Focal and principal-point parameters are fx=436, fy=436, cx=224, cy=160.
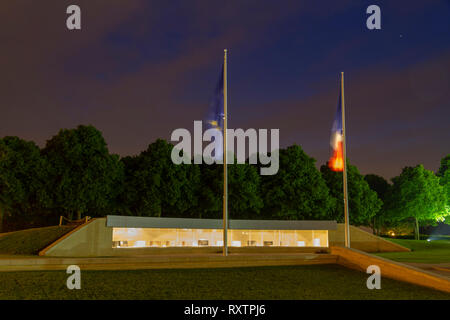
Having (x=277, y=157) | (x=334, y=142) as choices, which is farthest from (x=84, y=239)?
(x=277, y=157)

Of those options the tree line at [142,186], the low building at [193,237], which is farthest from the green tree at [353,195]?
the low building at [193,237]

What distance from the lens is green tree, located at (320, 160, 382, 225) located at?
56.1 meters

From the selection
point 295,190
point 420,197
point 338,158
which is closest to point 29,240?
point 338,158

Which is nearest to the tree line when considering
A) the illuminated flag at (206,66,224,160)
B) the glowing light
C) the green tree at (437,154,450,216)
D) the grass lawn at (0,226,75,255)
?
the grass lawn at (0,226,75,255)

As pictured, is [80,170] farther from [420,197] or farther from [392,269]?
[420,197]

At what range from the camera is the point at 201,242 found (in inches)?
1499

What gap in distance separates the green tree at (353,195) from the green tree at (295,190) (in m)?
4.41

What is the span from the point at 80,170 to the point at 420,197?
4646cm

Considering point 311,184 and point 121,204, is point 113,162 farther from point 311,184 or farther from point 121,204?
point 311,184

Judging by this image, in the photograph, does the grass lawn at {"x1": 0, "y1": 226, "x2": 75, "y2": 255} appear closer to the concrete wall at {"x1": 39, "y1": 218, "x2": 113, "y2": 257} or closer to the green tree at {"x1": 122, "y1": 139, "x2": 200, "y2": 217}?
the concrete wall at {"x1": 39, "y1": 218, "x2": 113, "y2": 257}

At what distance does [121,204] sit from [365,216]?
108ft

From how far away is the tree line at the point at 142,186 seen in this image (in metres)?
41.0

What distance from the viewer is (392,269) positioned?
1861 cm
